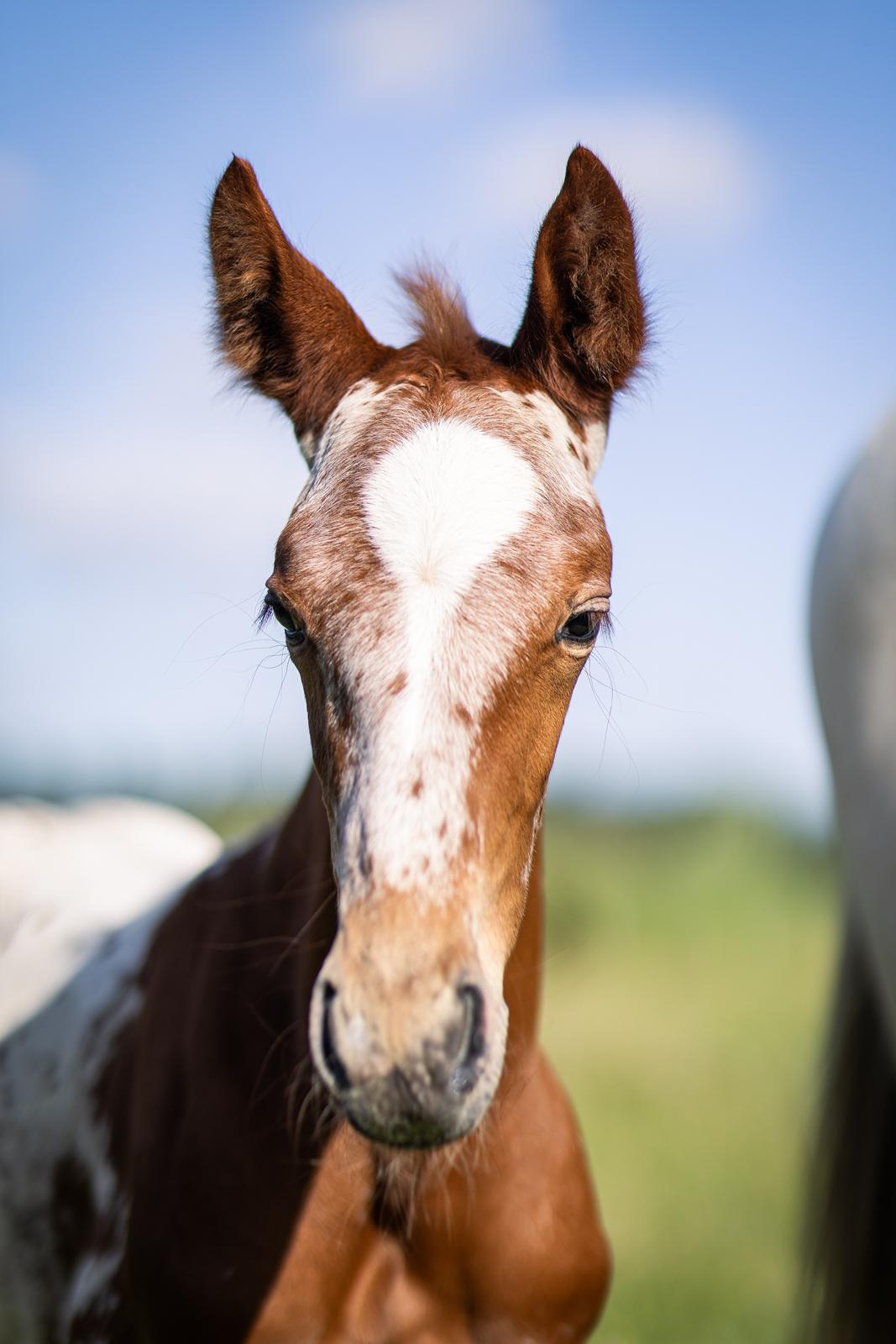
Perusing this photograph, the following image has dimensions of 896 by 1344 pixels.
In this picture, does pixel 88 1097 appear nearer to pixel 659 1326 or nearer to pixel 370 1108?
pixel 370 1108

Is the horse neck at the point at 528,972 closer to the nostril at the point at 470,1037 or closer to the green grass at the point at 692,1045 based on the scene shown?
the green grass at the point at 692,1045

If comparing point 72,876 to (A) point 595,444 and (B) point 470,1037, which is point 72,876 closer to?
(A) point 595,444

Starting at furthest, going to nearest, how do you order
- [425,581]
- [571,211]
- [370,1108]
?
[571,211] → [425,581] → [370,1108]

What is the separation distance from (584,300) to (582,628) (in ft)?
2.35

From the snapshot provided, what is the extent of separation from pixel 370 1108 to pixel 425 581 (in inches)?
29.4

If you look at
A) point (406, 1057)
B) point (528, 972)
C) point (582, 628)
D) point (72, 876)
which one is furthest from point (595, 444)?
point (72, 876)

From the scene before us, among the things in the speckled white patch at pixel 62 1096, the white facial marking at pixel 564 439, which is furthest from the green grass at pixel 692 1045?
the speckled white patch at pixel 62 1096

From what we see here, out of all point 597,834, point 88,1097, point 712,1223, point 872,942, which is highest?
point 872,942

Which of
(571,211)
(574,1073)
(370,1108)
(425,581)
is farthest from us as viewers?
(574,1073)

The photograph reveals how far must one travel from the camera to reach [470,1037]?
1492 mm

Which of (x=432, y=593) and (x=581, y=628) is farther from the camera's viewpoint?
A: (x=581, y=628)

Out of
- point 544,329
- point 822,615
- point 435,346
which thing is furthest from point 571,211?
point 822,615

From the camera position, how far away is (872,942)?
8.30ft

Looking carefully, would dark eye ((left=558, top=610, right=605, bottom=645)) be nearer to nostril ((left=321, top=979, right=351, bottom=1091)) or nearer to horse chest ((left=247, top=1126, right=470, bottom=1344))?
nostril ((left=321, top=979, right=351, bottom=1091))
